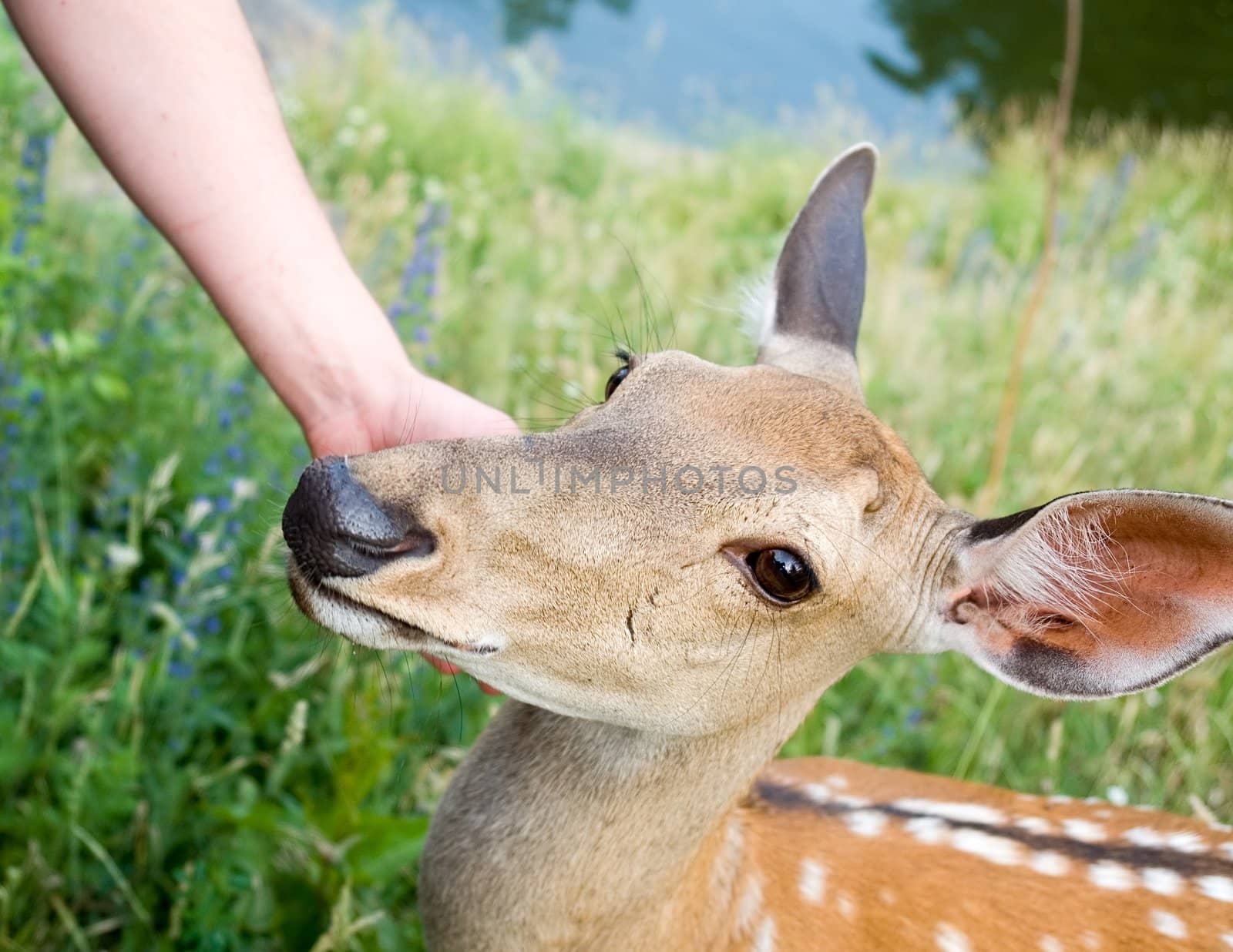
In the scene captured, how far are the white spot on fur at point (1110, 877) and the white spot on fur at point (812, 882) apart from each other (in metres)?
0.55

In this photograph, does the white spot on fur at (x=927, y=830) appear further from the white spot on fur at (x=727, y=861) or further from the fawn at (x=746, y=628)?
the white spot on fur at (x=727, y=861)

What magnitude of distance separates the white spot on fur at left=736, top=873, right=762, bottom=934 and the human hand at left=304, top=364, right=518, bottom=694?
69 cm

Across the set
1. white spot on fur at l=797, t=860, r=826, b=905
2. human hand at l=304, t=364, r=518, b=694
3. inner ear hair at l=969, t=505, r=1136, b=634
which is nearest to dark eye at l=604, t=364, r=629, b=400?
A: human hand at l=304, t=364, r=518, b=694

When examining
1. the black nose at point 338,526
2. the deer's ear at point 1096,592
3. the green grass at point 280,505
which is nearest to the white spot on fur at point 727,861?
the deer's ear at point 1096,592

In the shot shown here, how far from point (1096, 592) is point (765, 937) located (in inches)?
36.5

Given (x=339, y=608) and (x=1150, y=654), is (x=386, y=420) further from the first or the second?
(x=1150, y=654)

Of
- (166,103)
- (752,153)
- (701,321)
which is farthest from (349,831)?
(752,153)

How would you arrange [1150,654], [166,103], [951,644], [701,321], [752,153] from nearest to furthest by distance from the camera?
[1150,654], [951,644], [166,103], [701,321], [752,153]

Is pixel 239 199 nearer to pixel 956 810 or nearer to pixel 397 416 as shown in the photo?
pixel 397 416

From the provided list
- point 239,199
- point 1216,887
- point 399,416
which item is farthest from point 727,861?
point 239,199

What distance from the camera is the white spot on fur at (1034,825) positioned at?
2.50 meters

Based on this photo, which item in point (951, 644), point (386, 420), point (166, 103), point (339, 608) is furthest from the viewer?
point (386, 420)

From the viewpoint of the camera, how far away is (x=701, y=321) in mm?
5754

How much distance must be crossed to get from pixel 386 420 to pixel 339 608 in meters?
0.94
